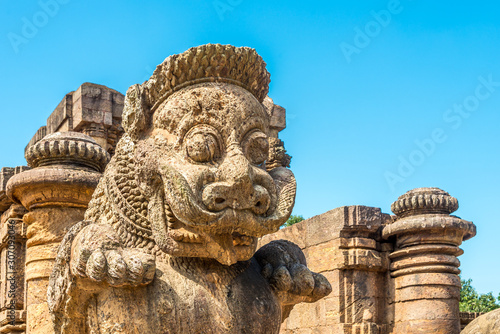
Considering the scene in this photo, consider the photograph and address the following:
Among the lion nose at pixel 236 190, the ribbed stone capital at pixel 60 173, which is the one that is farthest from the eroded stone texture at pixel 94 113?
the lion nose at pixel 236 190

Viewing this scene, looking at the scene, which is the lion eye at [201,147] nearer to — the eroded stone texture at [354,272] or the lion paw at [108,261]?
the lion paw at [108,261]


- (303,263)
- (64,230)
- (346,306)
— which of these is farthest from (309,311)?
(303,263)

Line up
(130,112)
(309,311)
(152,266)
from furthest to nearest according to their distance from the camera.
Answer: (309,311), (130,112), (152,266)

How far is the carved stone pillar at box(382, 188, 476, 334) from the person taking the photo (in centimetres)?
702

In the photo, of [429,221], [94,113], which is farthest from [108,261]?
[94,113]

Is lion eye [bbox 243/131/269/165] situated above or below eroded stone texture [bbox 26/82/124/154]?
below

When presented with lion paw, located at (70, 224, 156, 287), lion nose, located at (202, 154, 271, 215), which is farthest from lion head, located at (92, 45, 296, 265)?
lion paw, located at (70, 224, 156, 287)

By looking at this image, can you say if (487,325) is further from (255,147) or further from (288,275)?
(255,147)

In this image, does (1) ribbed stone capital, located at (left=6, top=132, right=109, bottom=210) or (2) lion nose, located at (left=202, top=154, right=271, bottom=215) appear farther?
(1) ribbed stone capital, located at (left=6, top=132, right=109, bottom=210)

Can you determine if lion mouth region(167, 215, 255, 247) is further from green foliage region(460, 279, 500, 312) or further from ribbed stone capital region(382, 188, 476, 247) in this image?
green foliage region(460, 279, 500, 312)

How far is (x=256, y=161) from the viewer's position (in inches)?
102

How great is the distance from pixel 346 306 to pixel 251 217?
5.43 meters

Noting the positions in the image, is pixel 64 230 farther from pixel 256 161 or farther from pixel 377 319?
pixel 377 319

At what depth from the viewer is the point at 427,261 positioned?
7141 mm
